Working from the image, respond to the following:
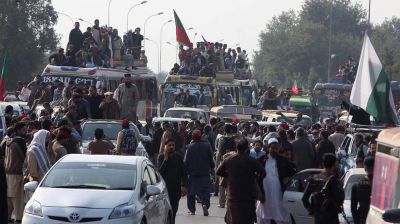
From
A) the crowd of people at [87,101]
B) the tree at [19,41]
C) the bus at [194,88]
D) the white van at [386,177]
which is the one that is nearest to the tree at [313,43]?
the tree at [19,41]

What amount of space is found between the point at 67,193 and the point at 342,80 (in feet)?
159

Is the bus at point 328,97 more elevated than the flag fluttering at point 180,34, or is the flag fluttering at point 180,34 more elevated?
the flag fluttering at point 180,34

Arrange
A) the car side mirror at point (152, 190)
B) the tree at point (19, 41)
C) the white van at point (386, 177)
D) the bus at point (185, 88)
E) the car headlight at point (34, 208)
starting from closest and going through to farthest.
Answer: the white van at point (386, 177)
the car headlight at point (34, 208)
the car side mirror at point (152, 190)
the bus at point (185, 88)
the tree at point (19, 41)

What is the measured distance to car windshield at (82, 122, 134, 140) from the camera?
1117 inches

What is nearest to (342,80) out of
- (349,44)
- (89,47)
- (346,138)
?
(89,47)

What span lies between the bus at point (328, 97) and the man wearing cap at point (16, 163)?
129 feet

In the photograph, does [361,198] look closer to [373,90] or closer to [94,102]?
[373,90]

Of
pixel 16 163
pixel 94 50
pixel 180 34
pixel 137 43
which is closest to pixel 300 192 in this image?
pixel 16 163

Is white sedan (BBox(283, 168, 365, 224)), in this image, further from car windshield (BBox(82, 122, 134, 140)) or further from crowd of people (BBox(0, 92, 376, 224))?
car windshield (BBox(82, 122, 134, 140))

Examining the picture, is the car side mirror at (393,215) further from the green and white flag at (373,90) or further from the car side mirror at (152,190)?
the green and white flag at (373,90)

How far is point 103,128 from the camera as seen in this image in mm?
28453

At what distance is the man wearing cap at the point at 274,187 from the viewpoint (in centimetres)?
1844

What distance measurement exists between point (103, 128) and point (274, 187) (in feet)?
34.4

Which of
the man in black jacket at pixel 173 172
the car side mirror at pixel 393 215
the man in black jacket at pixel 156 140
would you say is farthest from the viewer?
the man in black jacket at pixel 156 140
